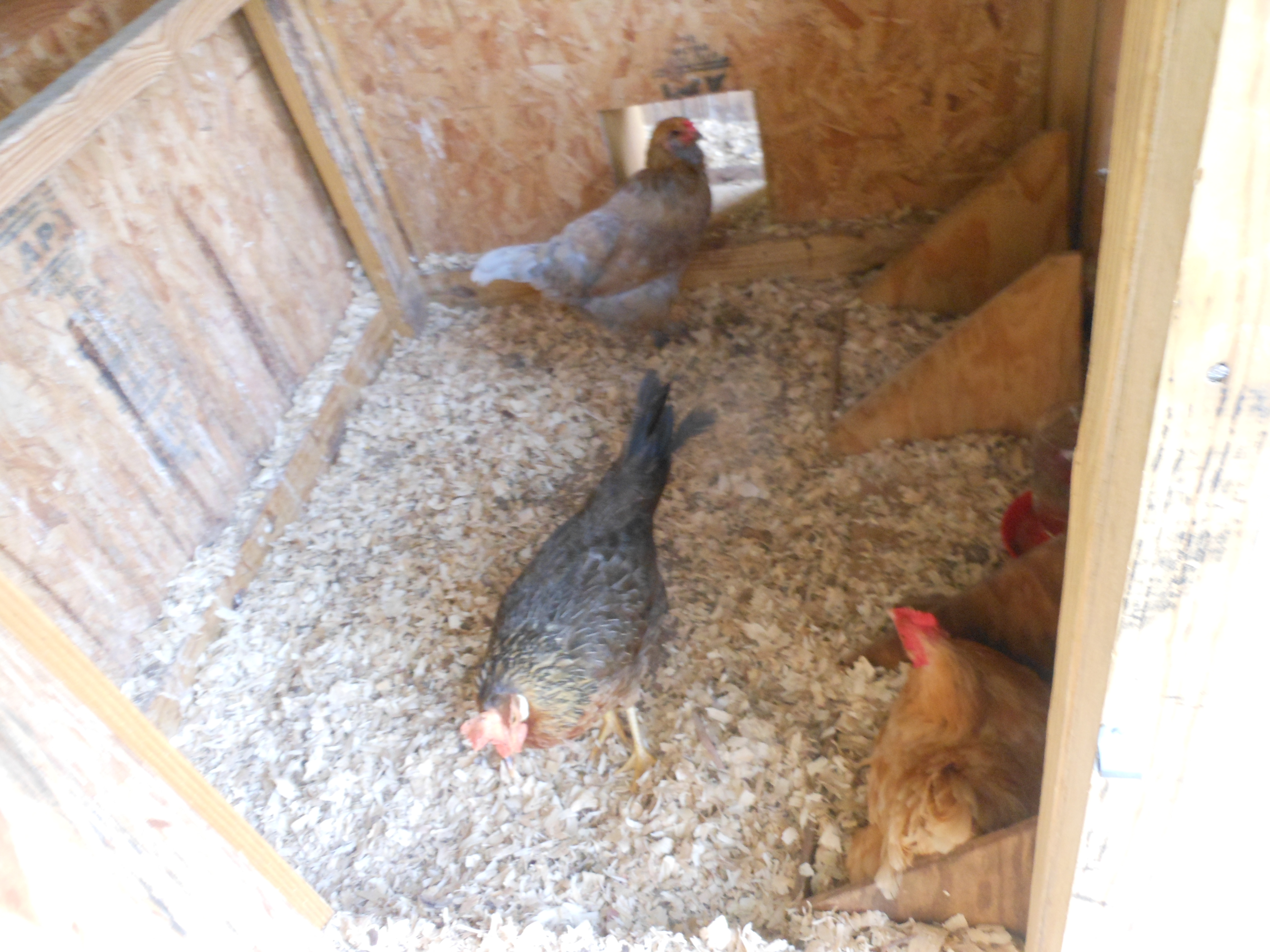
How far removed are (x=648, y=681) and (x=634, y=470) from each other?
64 cm

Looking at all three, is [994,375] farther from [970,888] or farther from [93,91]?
[93,91]

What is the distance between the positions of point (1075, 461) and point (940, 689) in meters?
0.86

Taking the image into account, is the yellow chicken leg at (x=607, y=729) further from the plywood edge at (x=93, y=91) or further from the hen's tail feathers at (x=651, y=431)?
the plywood edge at (x=93, y=91)

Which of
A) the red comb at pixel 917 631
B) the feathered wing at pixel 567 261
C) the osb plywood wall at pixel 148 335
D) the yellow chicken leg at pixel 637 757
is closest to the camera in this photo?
the red comb at pixel 917 631

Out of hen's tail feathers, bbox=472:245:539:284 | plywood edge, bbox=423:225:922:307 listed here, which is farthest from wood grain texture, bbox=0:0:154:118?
plywood edge, bbox=423:225:922:307

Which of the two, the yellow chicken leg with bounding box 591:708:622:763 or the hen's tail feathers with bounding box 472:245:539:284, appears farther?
the hen's tail feathers with bounding box 472:245:539:284

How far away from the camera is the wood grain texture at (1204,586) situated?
1.69 feet

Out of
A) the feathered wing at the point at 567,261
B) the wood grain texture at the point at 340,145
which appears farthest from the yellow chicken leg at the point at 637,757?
the wood grain texture at the point at 340,145

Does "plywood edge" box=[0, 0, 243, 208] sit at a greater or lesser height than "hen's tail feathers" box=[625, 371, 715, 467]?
greater

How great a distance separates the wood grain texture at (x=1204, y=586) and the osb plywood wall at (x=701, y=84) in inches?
106

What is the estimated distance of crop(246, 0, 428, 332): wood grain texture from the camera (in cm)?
281

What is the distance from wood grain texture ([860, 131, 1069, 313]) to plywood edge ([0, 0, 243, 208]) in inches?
98.7

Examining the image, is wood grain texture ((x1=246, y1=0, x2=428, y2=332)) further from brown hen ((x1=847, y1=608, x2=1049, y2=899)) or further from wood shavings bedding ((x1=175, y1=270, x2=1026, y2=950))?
brown hen ((x1=847, y1=608, x2=1049, y2=899))

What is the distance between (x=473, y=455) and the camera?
2.99 m
